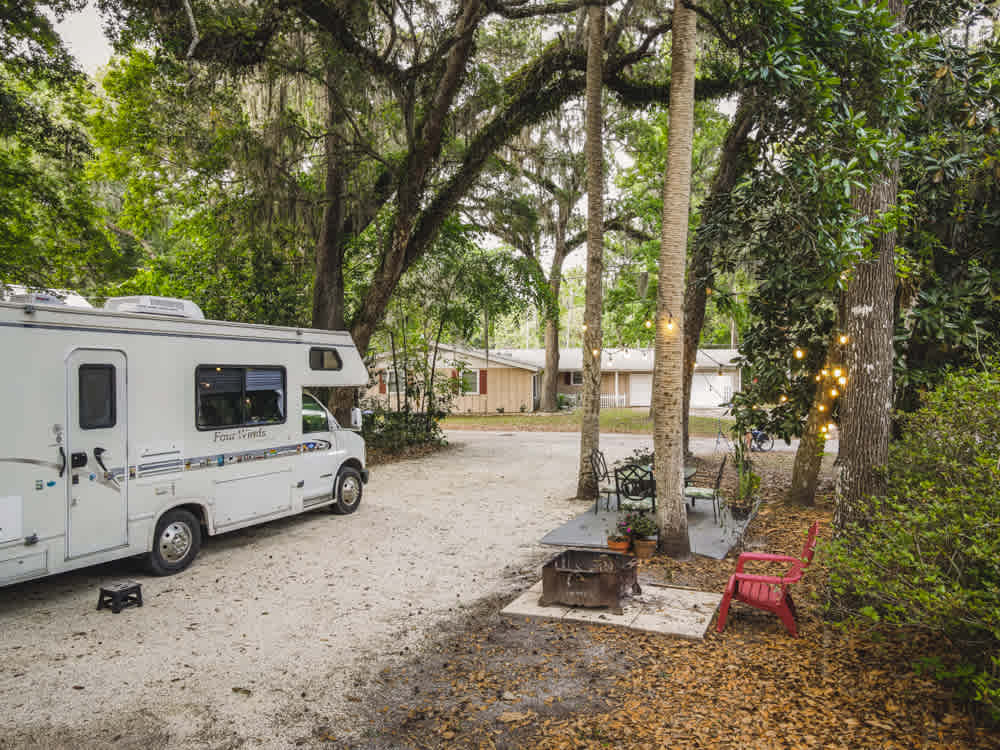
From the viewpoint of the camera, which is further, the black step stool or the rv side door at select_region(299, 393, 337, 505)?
the rv side door at select_region(299, 393, 337, 505)

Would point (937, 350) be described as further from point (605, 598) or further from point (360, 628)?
point (360, 628)

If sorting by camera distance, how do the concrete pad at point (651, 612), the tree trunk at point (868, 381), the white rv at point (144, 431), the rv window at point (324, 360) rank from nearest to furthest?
the concrete pad at point (651, 612)
the white rv at point (144, 431)
the tree trunk at point (868, 381)
the rv window at point (324, 360)

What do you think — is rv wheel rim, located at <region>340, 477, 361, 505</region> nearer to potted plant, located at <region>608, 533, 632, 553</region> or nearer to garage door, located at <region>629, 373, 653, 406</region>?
potted plant, located at <region>608, 533, 632, 553</region>

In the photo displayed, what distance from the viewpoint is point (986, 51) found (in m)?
7.23

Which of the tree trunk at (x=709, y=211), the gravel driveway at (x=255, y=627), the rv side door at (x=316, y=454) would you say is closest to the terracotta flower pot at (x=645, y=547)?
the gravel driveway at (x=255, y=627)

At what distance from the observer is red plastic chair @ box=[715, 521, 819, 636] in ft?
16.0

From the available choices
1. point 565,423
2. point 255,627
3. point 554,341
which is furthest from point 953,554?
point 554,341

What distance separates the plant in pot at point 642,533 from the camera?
7.15 meters

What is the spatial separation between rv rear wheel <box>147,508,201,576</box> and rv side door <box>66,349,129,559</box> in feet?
1.61

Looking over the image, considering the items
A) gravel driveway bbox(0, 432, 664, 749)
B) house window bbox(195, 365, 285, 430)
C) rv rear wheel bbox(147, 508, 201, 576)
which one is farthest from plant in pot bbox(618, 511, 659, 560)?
rv rear wheel bbox(147, 508, 201, 576)

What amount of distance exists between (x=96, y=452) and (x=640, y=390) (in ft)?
107

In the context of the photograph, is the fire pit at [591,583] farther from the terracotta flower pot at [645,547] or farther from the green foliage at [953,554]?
the green foliage at [953,554]

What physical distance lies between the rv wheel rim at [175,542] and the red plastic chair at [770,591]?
19.0 ft

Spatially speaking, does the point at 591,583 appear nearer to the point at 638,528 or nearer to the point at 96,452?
the point at 638,528
